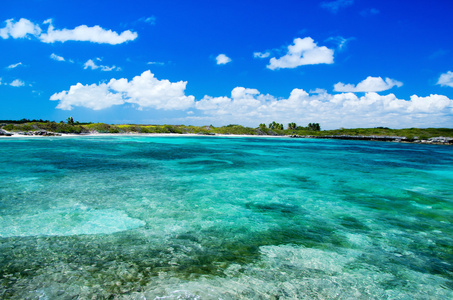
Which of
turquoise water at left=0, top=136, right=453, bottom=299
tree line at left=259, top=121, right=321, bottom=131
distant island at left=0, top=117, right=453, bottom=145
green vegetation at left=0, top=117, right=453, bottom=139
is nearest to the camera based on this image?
turquoise water at left=0, top=136, right=453, bottom=299

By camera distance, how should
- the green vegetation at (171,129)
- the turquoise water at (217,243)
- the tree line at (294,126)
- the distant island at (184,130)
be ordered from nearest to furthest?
the turquoise water at (217,243) < the distant island at (184,130) < the green vegetation at (171,129) < the tree line at (294,126)

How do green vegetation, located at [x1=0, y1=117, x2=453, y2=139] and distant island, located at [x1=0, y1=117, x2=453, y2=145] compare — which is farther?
green vegetation, located at [x1=0, y1=117, x2=453, y2=139]

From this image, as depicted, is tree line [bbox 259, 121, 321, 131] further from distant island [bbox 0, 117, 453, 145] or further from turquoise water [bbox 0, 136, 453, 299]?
turquoise water [bbox 0, 136, 453, 299]

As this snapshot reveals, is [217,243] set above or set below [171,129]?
below

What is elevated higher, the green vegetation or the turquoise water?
the green vegetation

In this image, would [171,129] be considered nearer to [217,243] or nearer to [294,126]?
[294,126]

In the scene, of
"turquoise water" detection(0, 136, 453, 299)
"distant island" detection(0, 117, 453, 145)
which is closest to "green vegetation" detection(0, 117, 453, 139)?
"distant island" detection(0, 117, 453, 145)

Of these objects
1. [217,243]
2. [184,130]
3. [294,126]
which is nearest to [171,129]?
[184,130]

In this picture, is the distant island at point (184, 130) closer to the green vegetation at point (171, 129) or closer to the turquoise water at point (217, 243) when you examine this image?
the green vegetation at point (171, 129)

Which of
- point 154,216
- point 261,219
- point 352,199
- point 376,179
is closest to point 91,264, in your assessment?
point 154,216

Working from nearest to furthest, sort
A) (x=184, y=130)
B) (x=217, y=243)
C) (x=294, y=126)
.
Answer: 1. (x=217, y=243)
2. (x=184, y=130)
3. (x=294, y=126)

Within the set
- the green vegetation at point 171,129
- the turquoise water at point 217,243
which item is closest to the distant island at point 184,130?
the green vegetation at point 171,129

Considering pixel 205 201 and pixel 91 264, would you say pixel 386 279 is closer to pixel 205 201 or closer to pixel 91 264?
pixel 91 264

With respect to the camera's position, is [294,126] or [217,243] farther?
[294,126]
